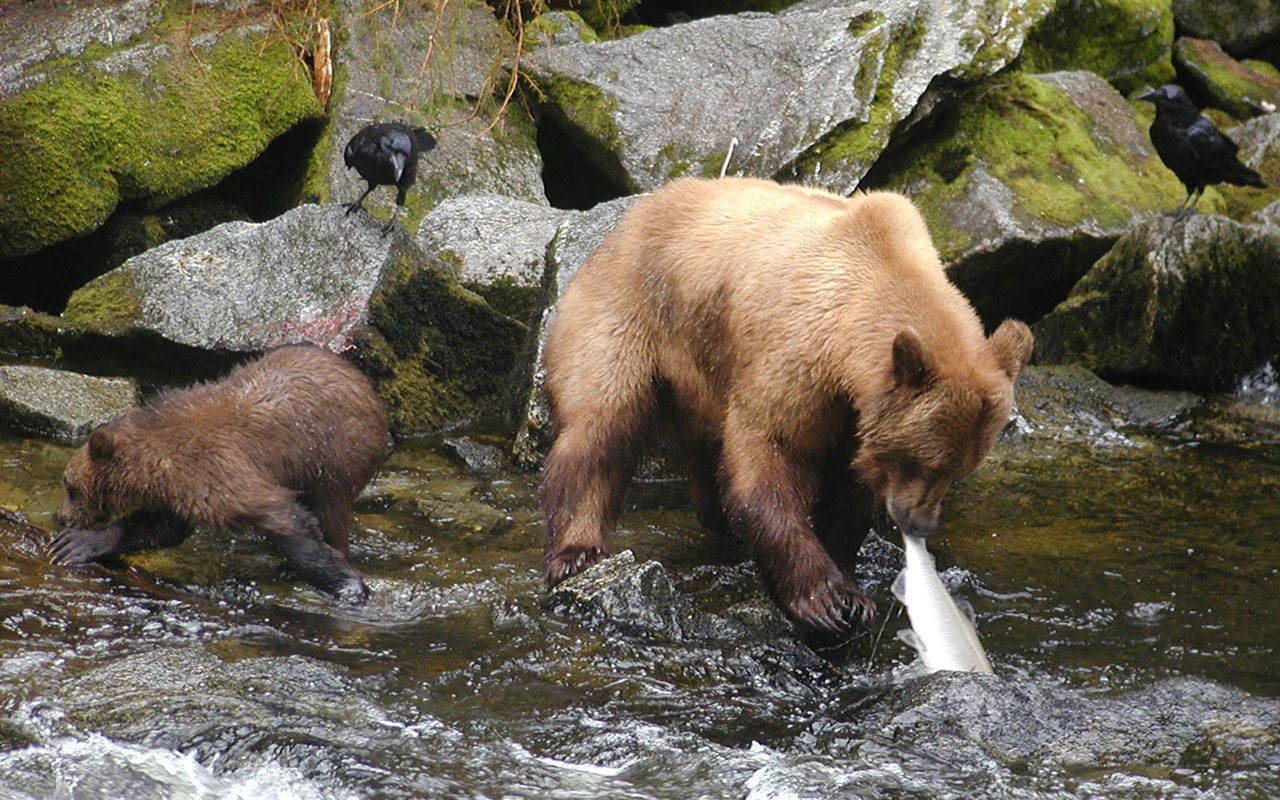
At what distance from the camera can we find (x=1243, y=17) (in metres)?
17.2

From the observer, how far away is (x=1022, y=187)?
11648 mm

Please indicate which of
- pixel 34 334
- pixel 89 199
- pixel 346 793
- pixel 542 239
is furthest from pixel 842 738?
pixel 89 199

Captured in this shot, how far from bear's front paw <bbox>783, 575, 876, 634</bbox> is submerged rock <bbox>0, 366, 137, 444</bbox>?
14.2ft

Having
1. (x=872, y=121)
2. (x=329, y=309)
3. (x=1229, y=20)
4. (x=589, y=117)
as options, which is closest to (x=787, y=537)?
(x=329, y=309)

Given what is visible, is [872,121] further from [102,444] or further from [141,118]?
[102,444]

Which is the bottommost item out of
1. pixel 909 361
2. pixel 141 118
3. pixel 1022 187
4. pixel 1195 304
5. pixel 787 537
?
pixel 787 537

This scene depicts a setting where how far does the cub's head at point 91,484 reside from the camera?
22.2 ft

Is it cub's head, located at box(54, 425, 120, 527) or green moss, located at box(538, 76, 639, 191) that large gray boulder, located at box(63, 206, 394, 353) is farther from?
green moss, located at box(538, 76, 639, 191)

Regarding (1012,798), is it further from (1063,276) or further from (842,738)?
(1063,276)

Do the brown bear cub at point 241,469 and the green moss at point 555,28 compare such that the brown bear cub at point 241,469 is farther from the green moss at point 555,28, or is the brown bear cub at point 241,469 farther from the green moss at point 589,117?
the green moss at point 555,28

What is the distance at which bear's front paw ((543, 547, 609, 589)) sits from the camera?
6.64 m

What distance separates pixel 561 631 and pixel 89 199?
6.42m

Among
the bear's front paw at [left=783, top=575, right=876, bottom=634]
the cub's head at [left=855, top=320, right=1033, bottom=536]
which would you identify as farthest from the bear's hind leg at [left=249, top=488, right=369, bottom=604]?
the cub's head at [left=855, top=320, right=1033, bottom=536]

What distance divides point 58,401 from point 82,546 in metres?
2.13
